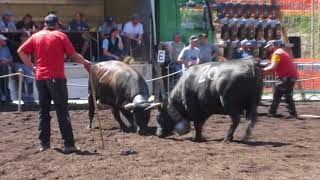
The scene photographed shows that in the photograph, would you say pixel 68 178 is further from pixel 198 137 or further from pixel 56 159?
pixel 198 137

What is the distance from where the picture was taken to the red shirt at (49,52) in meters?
9.31

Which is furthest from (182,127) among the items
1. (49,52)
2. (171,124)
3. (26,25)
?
(26,25)

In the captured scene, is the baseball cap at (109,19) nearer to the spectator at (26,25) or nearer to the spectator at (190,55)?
the spectator at (26,25)

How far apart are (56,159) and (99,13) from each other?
13333 millimetres

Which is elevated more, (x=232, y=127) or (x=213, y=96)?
(x=213, y=96)

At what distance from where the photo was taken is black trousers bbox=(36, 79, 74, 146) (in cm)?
934

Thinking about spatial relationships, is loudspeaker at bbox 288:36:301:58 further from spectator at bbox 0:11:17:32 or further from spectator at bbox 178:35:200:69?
spectator at bbox 0:11:17:32

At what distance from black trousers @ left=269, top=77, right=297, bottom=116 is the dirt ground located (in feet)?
5.53

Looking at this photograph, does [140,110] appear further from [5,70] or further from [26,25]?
[26,25]

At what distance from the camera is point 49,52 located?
9297 millimetres

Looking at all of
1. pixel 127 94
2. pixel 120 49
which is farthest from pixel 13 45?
pixel 127 94

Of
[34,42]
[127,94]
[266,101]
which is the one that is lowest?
[266,101]

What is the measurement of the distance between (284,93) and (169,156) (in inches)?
256

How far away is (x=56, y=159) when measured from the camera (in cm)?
889
